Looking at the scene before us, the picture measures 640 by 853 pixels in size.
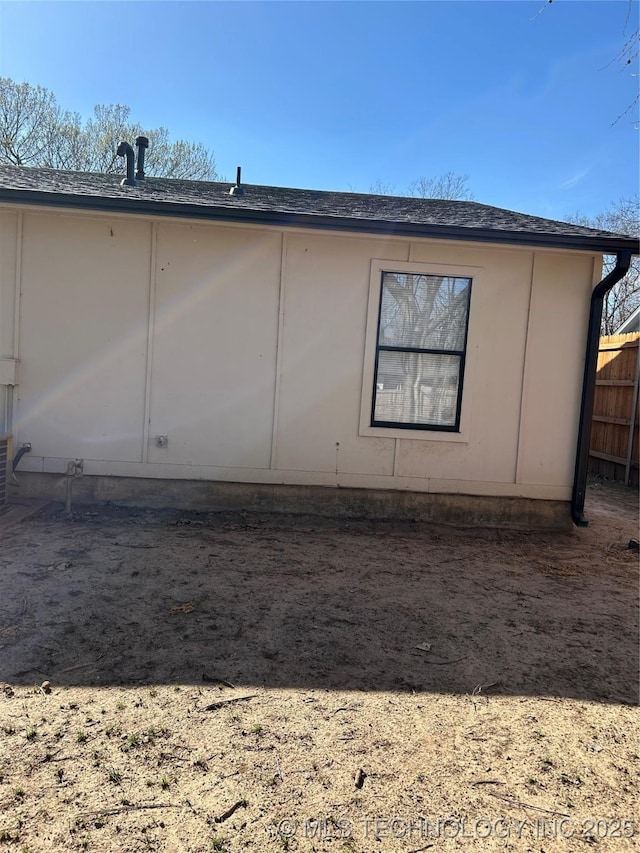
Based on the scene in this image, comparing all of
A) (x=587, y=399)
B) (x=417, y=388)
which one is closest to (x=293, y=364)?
(x=417, y=388)

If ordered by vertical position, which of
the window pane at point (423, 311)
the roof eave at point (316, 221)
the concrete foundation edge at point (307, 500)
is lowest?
the concrete foundation edge at point (307, 500)

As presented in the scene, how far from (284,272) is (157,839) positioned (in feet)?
15.0

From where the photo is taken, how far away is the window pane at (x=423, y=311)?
17.5 ft

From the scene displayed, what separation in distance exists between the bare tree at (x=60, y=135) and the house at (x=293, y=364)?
14611mm

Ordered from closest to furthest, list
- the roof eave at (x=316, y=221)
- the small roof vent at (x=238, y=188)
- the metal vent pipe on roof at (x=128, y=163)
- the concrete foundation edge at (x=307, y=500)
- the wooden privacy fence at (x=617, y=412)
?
1. the roof eave at (x=316, y=221)
2. the concrete foundation edge at (x=307, y=500)
3. the metal vent pipe on roof at (x=128, y=163)
4. the small roof vent at (x=238, y=188)
5. the wooden privacy fence at (x=617, y=412)

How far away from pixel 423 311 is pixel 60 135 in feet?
59.8

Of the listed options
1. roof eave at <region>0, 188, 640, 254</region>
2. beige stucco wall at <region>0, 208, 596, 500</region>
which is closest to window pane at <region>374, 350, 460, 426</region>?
beige stucco wall at <region>0, 208, 596, 500</region>

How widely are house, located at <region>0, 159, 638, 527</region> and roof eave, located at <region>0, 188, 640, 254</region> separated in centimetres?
21

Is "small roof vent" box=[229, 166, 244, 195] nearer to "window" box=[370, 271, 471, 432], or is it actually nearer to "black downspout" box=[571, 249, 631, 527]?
"window" box=[370, 271, 471, 432]

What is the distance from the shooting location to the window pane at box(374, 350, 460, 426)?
5379mm

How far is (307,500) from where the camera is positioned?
543cm

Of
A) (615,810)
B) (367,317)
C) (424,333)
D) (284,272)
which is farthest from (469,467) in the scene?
(615,810)

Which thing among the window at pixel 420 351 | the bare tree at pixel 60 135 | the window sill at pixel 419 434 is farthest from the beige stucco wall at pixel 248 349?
the bare tree at pixel 60 135

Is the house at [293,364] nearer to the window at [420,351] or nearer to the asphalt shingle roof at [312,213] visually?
the window at [420,351]
